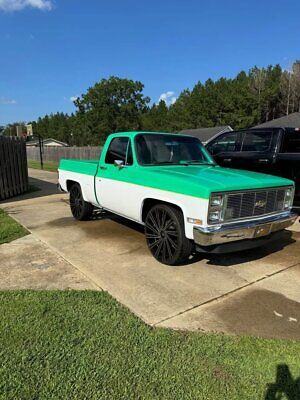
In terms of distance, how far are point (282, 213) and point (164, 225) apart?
1772mm

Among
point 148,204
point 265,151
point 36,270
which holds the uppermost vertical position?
point 265,151

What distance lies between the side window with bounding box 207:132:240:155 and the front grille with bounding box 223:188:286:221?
13.5 feet

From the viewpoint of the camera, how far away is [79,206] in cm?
777

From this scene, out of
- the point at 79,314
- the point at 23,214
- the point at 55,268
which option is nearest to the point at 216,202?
the point at 79,314

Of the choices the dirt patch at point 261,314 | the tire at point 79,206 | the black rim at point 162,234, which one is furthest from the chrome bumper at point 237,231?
the tire at point 79,206

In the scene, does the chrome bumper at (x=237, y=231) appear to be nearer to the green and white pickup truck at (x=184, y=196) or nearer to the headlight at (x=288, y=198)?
the green and white pickup truck at (x=184, y=196)

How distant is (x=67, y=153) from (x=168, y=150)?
3399 centimetres

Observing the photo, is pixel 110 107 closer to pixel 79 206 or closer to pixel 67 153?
pixel 67 153

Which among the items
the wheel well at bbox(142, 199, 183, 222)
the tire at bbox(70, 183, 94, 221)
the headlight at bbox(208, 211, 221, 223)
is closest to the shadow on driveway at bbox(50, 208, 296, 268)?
the tire at bbox(70, 183, 94, 221)

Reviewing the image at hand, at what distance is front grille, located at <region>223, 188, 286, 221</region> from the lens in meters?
4.42

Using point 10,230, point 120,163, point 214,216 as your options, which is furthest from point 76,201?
point 214,216

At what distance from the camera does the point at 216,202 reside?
425 centimetres

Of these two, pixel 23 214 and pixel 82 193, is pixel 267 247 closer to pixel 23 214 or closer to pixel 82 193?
pixel 82 193

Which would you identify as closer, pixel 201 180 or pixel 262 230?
pixel 201 180
